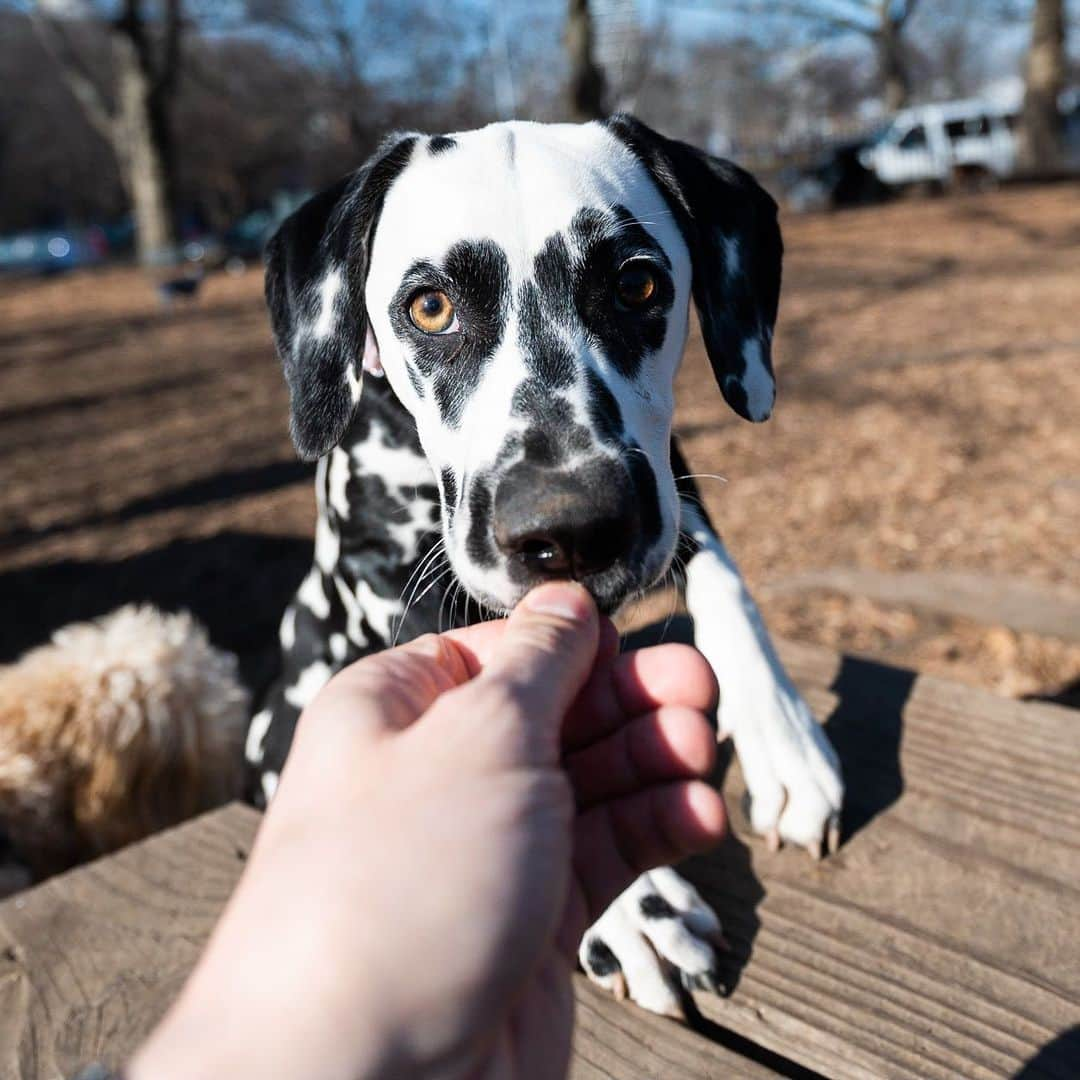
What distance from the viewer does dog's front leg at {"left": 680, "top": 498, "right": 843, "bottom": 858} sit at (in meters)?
1.81

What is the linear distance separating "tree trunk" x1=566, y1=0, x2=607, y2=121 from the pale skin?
57.3ft

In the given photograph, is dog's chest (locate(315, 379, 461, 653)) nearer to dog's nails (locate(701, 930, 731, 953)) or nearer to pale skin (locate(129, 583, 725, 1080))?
dog's nails (locate(701, 930, 731, 953))

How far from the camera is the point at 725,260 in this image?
2199 mm

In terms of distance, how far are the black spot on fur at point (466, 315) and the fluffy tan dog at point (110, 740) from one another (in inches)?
55.5

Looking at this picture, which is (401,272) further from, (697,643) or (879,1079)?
(879,1079)

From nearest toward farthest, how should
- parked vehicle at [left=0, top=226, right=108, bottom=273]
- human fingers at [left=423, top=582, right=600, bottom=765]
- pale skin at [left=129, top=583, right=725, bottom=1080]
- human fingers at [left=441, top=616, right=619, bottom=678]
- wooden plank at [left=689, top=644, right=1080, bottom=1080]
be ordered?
1. pale skin at [left=129, top=583, right=725, bottom=1080]
2. human fingers at [left=423, top=582, right=600, bottom=765]
3. human fingers at [left=441, top=616, right=619, bottom=678]
4. wooden plank at [left=689, top=644, right=1080, bottom=1080]
5. parked vehicle at [left=0, top=226, right=108, bottom=273]

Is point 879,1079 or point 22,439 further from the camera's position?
point 22,439

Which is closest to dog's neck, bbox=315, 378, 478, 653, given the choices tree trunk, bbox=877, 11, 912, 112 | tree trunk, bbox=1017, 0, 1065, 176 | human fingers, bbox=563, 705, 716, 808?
human fingers, bbox=563, 705, 716, 808

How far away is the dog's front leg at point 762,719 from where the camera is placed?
1.81 metres

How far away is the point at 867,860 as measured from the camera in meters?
1.76

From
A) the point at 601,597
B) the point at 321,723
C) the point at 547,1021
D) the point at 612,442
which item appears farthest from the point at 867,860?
the point at 321,723

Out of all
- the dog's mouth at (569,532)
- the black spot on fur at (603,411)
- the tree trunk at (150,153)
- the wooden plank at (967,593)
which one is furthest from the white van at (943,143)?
the dog's mouth at (569,532)

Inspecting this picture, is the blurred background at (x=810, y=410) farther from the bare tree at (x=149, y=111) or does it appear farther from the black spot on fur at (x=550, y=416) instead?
the black spot on fur at (x=550, y=416)

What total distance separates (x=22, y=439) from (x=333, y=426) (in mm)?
8179
